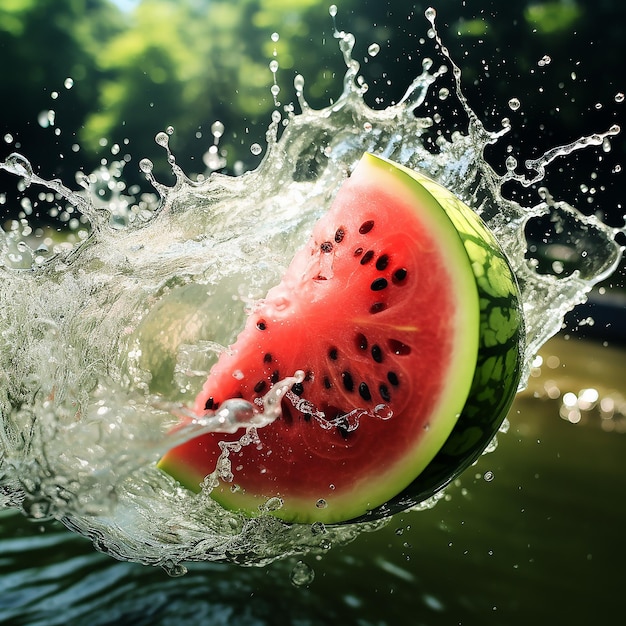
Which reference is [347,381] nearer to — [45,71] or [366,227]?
[366,227]

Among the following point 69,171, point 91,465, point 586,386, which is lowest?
point 91,465

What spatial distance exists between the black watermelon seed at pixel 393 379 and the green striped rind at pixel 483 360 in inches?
6.9

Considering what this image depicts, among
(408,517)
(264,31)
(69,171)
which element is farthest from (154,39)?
(408,517)

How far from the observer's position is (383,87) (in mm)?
21969

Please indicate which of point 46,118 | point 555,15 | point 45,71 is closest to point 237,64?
point 45,71

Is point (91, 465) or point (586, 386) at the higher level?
point (586, 386)

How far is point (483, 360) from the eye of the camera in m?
1.94

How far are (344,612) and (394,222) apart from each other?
1224 millimetres

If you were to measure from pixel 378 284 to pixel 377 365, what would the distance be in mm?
201

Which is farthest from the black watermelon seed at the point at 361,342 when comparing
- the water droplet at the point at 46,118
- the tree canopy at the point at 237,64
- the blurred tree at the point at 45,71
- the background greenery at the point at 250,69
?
the blurred tree at the point at 45,71

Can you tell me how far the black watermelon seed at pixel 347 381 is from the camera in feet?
6.42

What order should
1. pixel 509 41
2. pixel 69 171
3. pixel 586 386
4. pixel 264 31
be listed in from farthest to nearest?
pixel 264 31, pixel 69 171, pixel 509 41, pixel 586 386

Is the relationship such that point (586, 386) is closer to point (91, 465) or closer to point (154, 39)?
point (91, 465)

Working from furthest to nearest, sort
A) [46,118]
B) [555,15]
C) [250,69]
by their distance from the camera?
[250,69] → [555,15] → [46,118]
